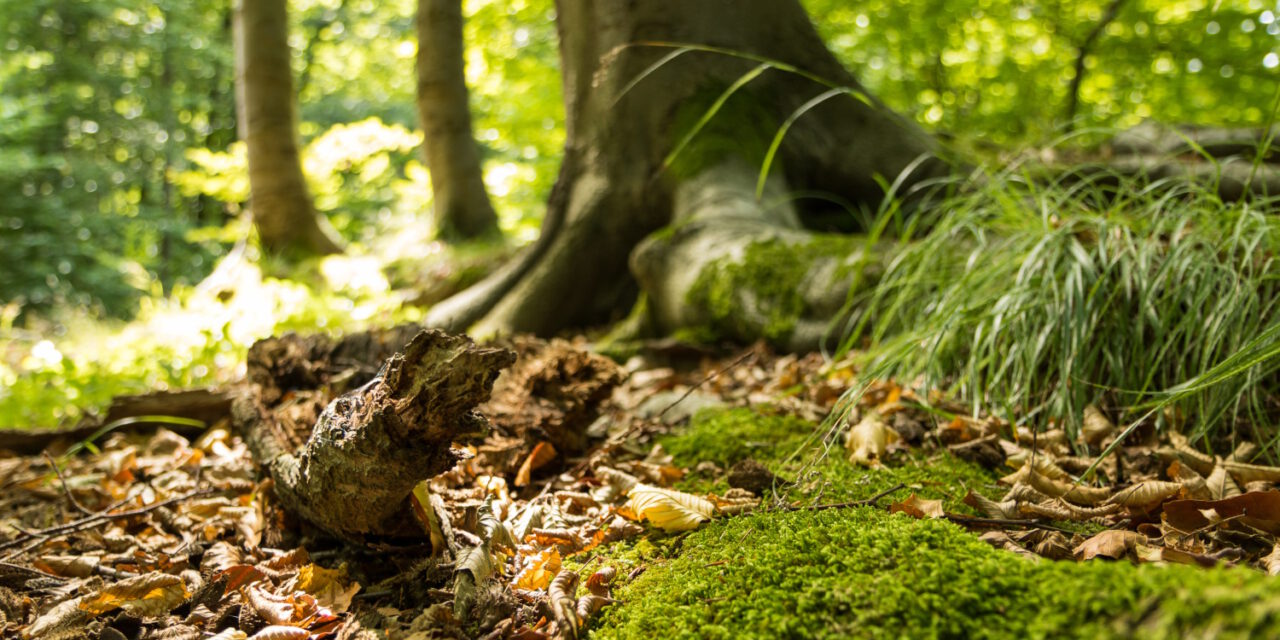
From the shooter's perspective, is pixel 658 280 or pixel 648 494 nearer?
pixel 648 494

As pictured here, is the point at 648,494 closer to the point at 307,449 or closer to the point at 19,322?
the point at 307,449

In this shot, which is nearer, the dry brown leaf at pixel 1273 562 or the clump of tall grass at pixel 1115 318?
the dry brown leaf at pixel 1273 562

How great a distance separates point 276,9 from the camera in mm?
7547

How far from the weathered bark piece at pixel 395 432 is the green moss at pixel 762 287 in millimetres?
2029

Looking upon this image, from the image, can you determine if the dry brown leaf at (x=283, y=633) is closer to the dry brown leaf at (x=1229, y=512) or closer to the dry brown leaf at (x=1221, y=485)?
the dry brown leaf at (x=1229, y=512)

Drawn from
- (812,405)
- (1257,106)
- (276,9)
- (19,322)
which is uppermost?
(276,9)

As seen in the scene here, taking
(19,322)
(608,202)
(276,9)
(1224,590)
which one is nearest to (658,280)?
(608,202)

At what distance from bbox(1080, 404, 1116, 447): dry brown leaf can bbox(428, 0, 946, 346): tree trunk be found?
6.50 ft

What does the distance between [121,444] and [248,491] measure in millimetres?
1178

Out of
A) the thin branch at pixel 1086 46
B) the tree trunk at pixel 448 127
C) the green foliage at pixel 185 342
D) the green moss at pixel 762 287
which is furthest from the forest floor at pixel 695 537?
the tree trunk at pixel 448 127

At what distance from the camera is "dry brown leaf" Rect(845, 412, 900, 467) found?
6.24 feet

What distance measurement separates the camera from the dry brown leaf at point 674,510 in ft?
5.20

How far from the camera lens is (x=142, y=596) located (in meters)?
1.56

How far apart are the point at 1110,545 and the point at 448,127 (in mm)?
7410
